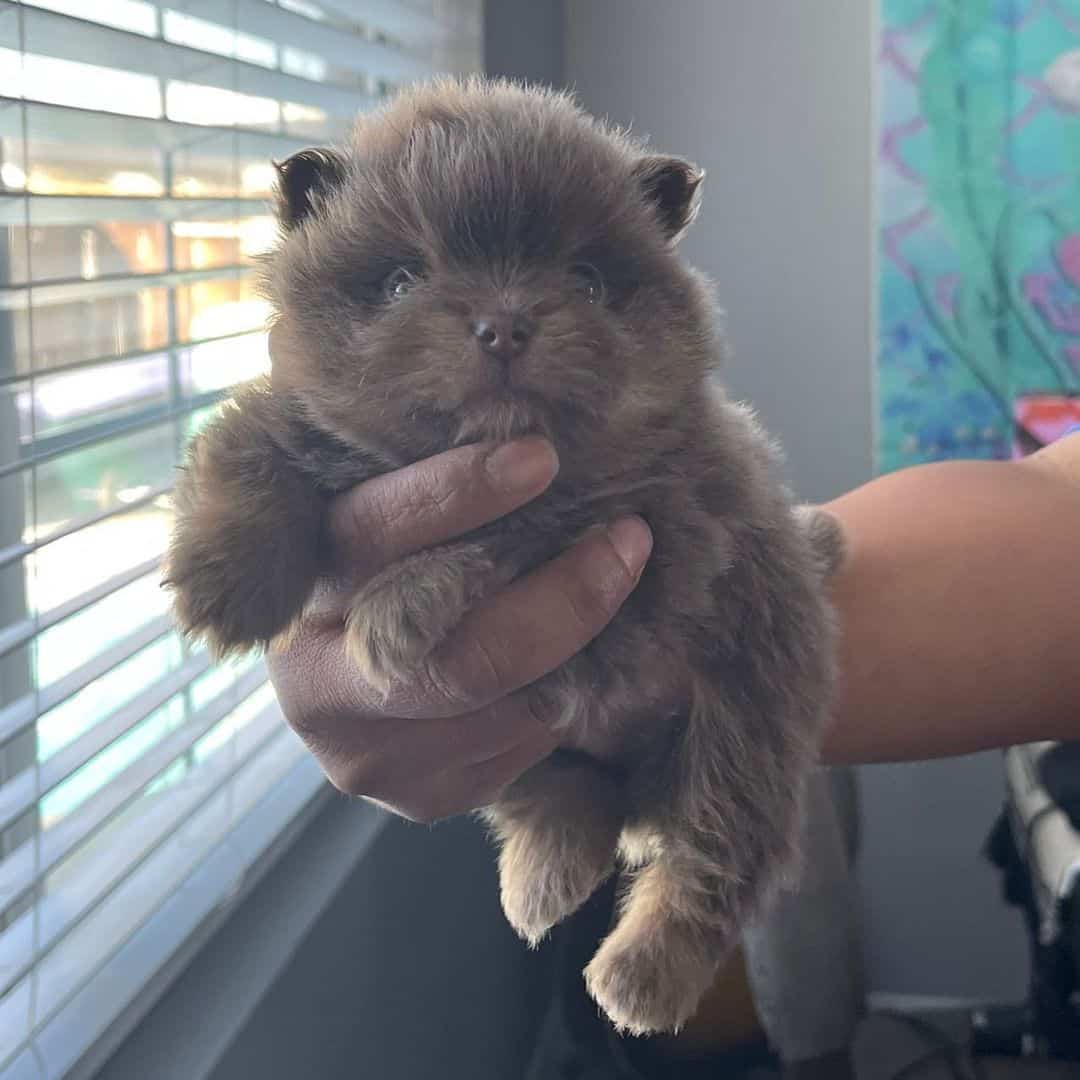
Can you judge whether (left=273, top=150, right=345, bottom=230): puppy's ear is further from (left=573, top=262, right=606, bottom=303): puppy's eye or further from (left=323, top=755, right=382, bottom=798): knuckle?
(left=323, top=755, right=382, bottom=798): knuckle

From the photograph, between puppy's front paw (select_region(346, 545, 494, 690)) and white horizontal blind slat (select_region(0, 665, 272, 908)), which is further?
white horizontal blind slat (select_region(0, 665, 272, 908))

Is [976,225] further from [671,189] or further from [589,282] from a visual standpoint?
[589,282]

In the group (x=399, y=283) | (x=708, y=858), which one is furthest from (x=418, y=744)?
(x=399, y=283)

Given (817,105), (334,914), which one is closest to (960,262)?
(817,105)

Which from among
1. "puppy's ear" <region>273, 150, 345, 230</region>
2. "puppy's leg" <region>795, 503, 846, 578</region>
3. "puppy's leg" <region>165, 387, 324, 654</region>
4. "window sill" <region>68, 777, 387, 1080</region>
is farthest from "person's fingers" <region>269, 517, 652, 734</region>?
"window sill" <region>68, 777, 387, 1080</region>

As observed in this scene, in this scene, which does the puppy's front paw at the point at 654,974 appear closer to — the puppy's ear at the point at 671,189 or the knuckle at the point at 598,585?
the knuckle at the point at 598,585

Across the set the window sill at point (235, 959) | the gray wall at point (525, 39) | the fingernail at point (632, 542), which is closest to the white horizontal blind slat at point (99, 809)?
the window sill at point (235, 959)
